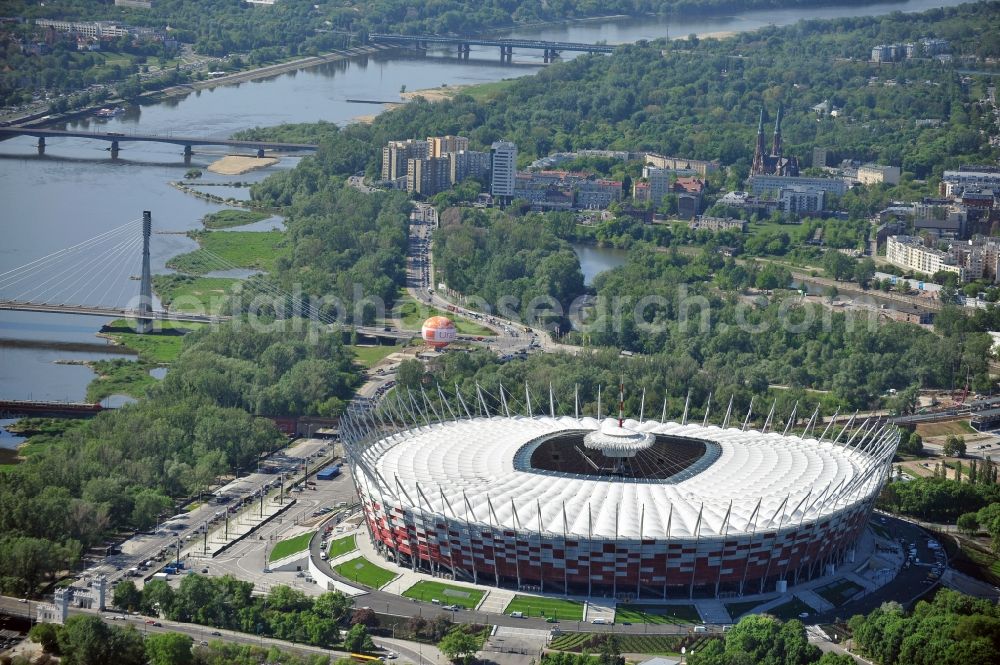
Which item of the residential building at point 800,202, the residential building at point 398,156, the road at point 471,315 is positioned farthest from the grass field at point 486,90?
the road at point 471,315

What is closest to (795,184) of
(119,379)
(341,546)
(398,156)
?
(398,156)

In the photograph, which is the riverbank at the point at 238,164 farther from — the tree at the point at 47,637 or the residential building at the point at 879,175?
the tree at the point at 47,637

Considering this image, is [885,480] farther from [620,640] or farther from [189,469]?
[189,469]

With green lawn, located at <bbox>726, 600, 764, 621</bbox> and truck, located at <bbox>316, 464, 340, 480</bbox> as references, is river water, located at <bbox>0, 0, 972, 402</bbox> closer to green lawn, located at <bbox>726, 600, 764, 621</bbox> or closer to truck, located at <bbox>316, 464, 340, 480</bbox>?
truck, located at <bbox>316, 464, 340, 480</bbox>

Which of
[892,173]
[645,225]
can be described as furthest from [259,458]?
[892,173]

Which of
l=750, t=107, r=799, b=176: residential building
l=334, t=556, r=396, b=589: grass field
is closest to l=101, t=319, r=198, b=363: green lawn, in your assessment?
l=334, t=556, r=396, b=589: grass field

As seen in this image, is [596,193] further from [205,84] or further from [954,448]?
[954,448]
